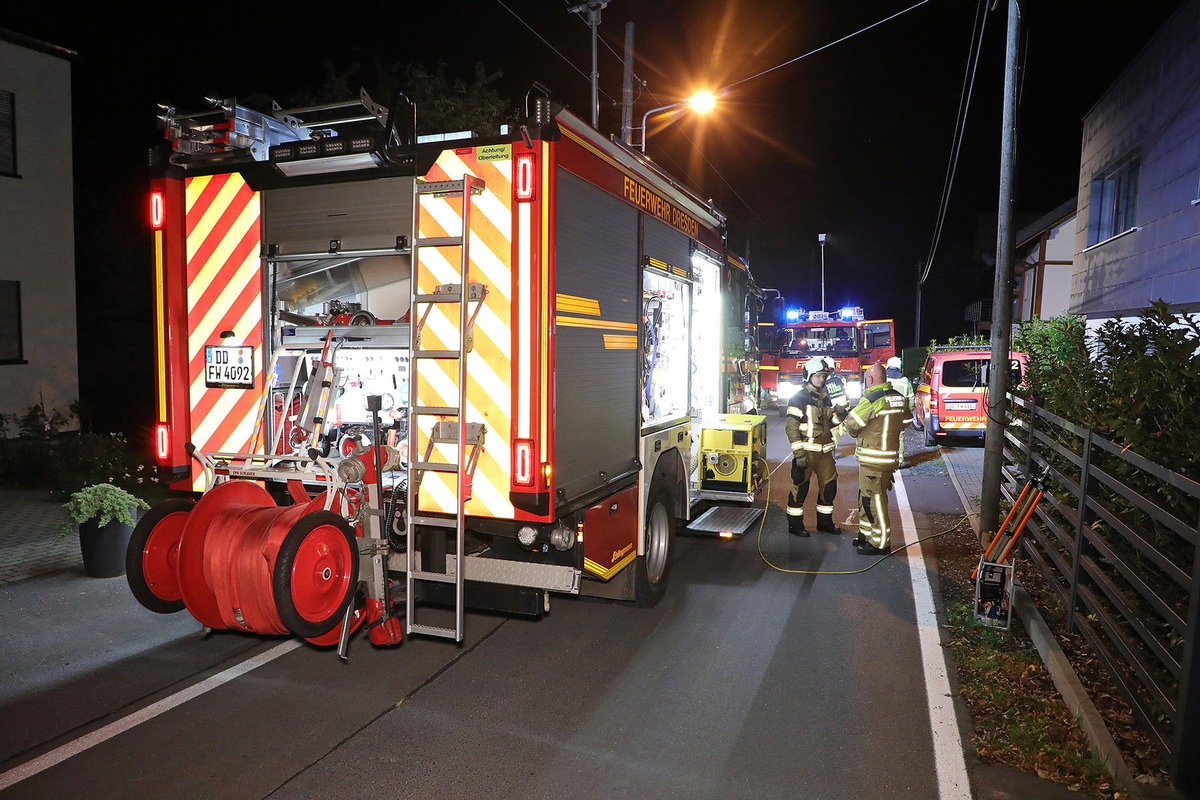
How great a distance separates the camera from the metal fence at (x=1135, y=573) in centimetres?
329

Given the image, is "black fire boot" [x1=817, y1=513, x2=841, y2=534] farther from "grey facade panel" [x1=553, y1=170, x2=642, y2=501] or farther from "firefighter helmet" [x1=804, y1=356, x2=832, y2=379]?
"grey facade panel" [x1=553, y1=170, x2=642, y2=501]

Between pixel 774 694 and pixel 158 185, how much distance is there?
5.00m

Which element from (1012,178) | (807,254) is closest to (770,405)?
(1012,178)

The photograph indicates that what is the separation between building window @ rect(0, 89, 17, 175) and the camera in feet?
41.5

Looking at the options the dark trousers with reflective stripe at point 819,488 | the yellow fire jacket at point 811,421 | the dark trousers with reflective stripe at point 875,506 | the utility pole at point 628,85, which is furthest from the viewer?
the utility pole at point 628,85

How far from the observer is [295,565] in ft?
12.7

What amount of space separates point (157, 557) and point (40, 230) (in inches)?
460

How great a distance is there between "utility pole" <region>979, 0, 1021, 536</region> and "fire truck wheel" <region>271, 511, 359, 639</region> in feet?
20.9

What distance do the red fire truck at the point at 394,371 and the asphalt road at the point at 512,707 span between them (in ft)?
1.40

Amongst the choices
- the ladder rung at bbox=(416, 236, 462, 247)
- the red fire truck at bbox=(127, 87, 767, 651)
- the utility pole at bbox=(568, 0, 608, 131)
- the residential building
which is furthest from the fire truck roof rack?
the residential building

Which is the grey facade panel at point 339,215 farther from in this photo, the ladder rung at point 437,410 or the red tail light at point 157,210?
the ladder rung at point 437,410

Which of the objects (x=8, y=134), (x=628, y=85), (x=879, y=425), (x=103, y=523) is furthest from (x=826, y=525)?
(x=8, y=134)

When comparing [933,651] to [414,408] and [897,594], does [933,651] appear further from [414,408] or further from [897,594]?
[414,408]

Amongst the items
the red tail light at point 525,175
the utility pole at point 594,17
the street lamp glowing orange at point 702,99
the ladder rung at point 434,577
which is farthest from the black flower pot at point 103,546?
the street lamp glowing orange at point 702,99
